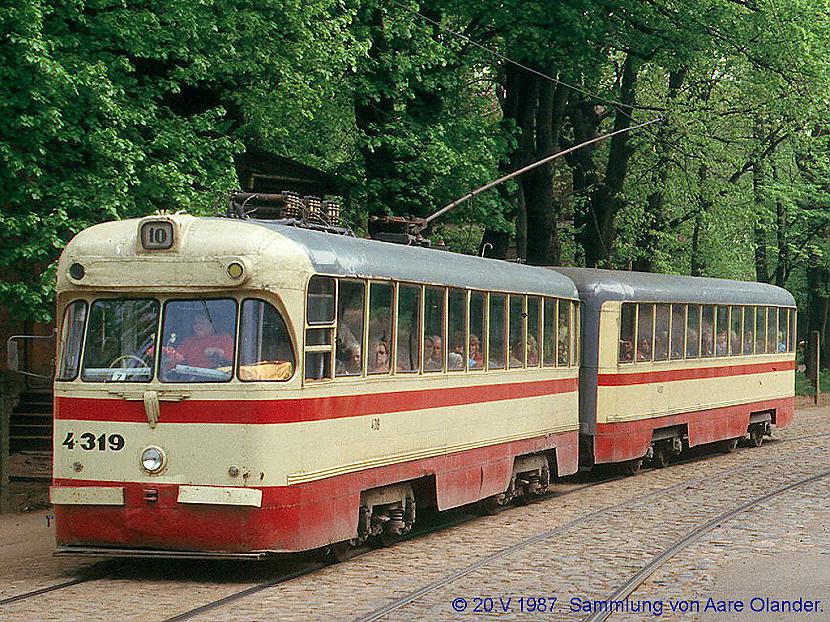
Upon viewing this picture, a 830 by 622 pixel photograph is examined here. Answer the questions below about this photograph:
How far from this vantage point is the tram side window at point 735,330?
2447cm

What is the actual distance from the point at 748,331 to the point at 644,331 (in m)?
5.01

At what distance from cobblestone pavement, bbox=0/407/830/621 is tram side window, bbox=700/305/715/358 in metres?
5.25

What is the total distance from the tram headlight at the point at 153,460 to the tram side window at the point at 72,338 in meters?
0.97

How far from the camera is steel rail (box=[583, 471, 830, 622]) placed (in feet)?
36.0

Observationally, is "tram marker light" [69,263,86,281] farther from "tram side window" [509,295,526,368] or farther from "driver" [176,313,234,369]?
"tram side window" [509,295,526,368]

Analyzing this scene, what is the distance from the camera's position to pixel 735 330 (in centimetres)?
2469

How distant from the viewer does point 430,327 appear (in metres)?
14.1

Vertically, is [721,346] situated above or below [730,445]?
above

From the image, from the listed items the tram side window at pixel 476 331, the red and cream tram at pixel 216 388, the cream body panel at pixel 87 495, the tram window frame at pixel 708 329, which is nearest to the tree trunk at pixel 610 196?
the tram window frame at pixel 708 329

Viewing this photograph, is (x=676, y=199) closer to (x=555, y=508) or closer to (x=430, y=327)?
(x=555, y=508)

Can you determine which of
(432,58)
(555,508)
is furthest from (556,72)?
(555,508)

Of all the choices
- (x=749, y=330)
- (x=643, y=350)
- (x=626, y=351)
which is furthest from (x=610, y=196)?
(x=626, y=351)

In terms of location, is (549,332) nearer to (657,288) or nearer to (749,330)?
(657,288)

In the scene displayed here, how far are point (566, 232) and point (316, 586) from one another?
1075 inches
